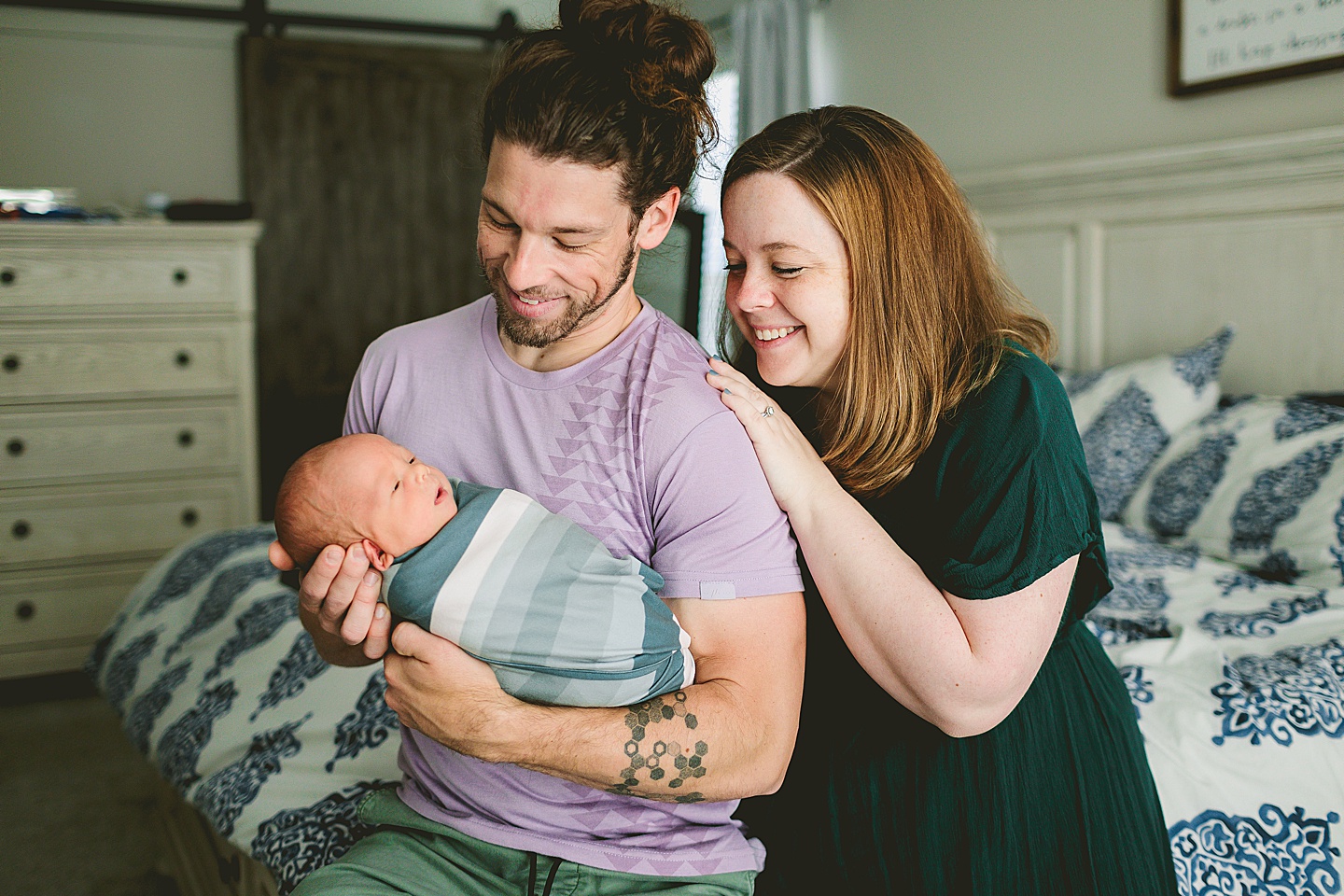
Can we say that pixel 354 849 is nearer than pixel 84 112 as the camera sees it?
Yes

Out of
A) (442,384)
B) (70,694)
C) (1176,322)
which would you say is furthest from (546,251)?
(70,694)

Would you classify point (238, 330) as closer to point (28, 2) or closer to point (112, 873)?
point (28, 2)

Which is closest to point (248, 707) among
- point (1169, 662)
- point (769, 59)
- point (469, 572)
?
point (469, 572)

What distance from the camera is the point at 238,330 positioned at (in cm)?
335

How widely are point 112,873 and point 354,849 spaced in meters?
1.48

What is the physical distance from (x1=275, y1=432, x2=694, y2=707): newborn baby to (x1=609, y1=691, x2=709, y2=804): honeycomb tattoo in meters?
0.03

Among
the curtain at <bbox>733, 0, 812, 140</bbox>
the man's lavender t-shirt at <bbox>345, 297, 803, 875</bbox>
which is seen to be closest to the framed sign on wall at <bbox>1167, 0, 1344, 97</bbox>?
the curtain at <bbox>733, 0, 812, 140</bbox>

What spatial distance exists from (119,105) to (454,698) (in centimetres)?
347

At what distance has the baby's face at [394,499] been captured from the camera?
1040 millimetres

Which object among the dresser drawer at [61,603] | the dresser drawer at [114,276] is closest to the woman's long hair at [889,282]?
the dresser drawer at [114,276]

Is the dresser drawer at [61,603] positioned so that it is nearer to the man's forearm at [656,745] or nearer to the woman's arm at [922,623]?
the man's forearm at [656,745]

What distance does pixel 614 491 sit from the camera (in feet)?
3.66

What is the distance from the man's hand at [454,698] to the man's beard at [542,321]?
1.09 ft

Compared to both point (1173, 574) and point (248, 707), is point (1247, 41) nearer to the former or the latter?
point (1173, 574)
